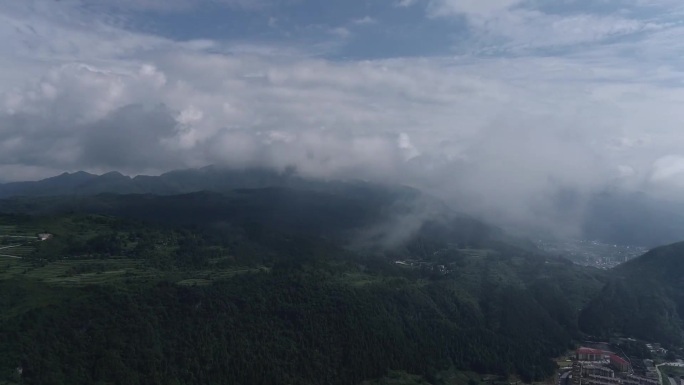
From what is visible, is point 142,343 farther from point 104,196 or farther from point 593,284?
point 104,196

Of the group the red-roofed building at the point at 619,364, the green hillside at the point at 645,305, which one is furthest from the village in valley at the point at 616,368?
the green hillside at the point at 645,305

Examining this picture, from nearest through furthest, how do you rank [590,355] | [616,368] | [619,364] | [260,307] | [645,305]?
[616,368]
[619,364]
[260,307]
[590,355]
[645,305]

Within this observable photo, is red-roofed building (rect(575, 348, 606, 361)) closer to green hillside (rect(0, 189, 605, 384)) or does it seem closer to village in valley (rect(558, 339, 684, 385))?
village in valley (rect(558, 339, 684, 385))

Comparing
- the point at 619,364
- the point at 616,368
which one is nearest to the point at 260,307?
the point at 616,368

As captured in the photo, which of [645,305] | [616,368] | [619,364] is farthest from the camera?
[645,305]

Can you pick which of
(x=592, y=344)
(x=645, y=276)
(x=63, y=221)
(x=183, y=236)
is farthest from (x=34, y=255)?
(x=645, y=276)

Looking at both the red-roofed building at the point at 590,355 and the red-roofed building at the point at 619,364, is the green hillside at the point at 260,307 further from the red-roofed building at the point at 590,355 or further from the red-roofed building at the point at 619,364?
the red-roofed building at the point at 619,364

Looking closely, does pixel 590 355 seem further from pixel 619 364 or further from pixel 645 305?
pixel 645 305
